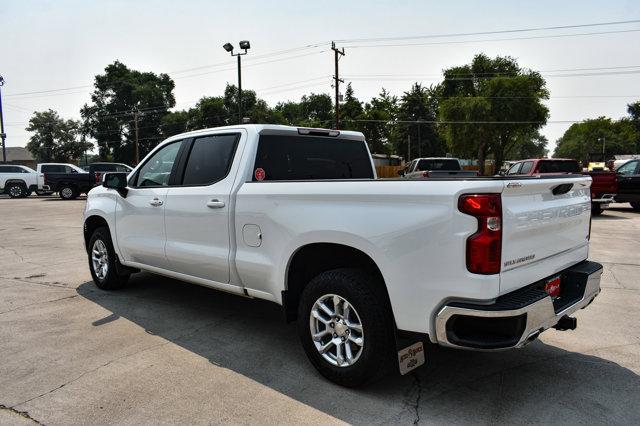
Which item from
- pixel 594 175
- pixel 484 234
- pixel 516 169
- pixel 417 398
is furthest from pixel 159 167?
pixel 516 169

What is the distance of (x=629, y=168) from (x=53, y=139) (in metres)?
87.7

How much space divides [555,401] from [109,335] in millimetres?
3803

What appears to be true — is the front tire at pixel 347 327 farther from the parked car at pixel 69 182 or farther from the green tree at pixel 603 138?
the green tree at pixel 603 138

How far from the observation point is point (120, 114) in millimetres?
75500

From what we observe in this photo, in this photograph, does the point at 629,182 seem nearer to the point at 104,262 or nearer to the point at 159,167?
the point at 159,167

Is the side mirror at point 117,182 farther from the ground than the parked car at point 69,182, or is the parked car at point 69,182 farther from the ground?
the side mirror at point 117,182

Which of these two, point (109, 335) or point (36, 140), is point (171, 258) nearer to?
point (109, 335)

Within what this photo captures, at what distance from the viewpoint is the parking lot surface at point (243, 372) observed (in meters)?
3.11

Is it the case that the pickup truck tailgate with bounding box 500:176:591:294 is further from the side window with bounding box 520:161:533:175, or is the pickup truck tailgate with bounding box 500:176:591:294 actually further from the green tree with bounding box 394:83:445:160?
the green tree with bounding box 394:83:445:160

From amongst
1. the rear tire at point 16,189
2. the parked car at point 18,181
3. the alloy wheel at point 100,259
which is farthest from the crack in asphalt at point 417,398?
the rear tire at point 16,189

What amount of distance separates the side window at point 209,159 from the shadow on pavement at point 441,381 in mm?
1470

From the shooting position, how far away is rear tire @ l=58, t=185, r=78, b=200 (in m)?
25.3

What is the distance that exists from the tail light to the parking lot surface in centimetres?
103

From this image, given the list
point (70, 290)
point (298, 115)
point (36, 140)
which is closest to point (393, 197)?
point (70, 290)
